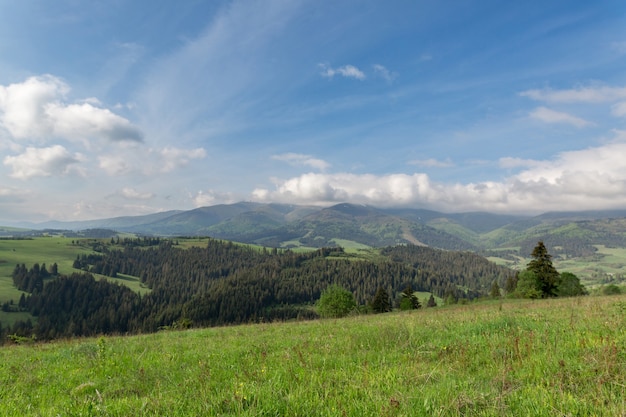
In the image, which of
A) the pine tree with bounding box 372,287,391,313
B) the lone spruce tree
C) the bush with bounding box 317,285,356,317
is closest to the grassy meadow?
the lone spruce tree

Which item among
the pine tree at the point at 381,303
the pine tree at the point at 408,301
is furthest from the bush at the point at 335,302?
the pine tree at the point at 408,301

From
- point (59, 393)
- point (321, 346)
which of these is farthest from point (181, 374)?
point (321, 346)

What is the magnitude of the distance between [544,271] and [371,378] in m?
74.5

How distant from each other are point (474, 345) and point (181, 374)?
7.82 meters

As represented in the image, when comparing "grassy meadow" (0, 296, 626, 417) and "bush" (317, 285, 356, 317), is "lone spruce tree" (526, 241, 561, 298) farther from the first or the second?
"grassy meadow" (0, 296, 626, 417)

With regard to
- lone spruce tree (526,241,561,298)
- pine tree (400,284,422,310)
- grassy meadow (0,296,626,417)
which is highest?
grassy meadow (0,296,626,417)

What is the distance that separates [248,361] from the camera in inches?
348

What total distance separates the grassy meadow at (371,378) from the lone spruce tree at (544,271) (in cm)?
6459

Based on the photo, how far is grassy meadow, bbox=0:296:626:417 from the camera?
4496 mm

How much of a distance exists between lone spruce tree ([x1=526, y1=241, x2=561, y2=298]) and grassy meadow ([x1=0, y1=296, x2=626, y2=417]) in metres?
64.6

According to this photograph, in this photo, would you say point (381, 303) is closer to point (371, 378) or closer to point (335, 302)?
point (335, 302)

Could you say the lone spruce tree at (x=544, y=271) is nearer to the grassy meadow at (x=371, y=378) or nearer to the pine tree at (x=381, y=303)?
the pine tree at (x=381, y=303)

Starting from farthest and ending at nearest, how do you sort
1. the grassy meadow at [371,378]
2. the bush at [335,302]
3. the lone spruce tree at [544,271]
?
the bush at [335,302] < the lone spruce tree at [544,271] < the grassy meadow at [371,378]

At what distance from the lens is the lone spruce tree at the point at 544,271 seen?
2457 inches
